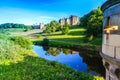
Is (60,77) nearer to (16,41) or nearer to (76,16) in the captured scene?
(16,41)

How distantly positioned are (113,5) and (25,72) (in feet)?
50.4

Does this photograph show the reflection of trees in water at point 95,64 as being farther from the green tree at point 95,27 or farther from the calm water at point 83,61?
the green tree at point 95,27

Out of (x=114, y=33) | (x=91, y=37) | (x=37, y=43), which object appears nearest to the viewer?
(x=114, y=33)

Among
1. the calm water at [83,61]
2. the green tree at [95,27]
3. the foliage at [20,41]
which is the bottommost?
the calm water at [83,61]

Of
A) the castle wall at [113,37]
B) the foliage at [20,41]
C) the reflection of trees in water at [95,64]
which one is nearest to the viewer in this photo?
the castle wall at [113,37]

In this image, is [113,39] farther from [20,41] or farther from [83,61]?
[20,41]

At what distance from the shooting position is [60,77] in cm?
2150

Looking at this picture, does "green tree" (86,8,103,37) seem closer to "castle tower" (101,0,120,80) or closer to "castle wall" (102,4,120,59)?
"castle tower" (101,0,120,80)

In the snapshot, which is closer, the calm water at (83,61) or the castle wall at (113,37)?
the castle wall at (113,37)

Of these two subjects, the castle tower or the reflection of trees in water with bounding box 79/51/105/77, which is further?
the reflection of trees in water with bounding box 79/51/105/77

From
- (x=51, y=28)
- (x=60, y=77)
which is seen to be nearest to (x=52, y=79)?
(x=60, y=77)

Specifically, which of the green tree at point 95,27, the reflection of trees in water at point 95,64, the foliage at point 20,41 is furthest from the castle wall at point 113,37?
the green tree at point 95,27

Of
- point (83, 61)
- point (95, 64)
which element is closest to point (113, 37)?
point (95, 64)

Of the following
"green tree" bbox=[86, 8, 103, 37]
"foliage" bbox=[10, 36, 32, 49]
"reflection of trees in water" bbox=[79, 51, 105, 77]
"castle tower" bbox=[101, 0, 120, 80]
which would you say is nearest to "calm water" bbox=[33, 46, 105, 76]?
"reflection of trees in water" bbox=[79, 51, 105, 77]
